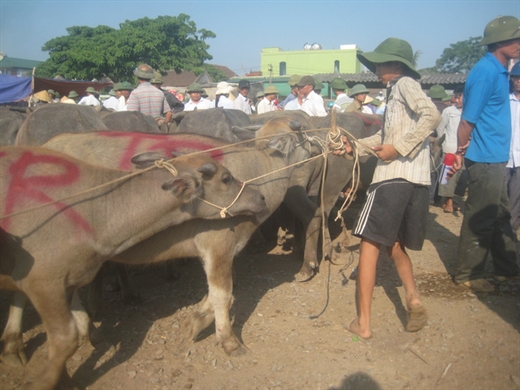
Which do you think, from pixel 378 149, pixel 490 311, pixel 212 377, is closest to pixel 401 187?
pixel 378 149

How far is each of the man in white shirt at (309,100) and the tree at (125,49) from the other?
2342 centimetres

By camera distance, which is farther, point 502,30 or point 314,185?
point 314,185

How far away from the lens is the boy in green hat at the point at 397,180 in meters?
4.00

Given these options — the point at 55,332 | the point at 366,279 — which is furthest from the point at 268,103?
the point at 55,332

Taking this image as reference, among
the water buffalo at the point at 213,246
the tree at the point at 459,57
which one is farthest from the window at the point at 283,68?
the water buffalo at the point at 213,246

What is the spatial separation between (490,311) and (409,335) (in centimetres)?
100

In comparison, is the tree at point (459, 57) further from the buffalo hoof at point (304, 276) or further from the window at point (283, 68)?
the buffalo hoof at point (304, 276)

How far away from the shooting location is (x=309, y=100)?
9.73 meters

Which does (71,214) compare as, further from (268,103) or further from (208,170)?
(268,103)

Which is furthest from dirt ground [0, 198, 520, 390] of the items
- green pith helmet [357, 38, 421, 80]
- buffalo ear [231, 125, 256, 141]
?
green pith helmet [357, 38, 421, 80]

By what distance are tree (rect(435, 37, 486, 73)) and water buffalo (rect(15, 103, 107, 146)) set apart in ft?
238

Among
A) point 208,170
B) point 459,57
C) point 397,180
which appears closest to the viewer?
point 208,170

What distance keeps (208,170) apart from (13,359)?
215cm

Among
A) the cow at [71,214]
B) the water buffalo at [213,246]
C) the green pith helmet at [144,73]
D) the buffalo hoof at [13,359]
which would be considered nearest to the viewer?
the cow at [71,214]
